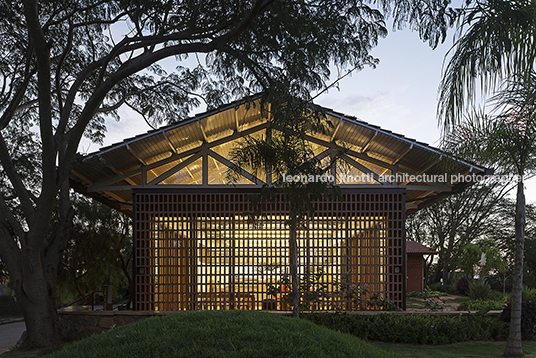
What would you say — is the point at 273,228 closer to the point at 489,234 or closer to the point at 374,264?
the point at 374,264

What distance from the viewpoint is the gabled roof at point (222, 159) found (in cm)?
1022

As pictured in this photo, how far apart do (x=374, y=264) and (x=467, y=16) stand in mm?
7010

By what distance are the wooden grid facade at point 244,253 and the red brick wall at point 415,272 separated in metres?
13.5

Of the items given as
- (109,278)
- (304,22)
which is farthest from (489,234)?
(304,22)

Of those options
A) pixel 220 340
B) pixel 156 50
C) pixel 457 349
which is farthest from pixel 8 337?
pixel 457 349

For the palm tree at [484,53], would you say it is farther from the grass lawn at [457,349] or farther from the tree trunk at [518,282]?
the grass lawn at [457,349]

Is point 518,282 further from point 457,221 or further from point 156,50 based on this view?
point 457,221

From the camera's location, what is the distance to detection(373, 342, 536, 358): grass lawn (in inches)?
283

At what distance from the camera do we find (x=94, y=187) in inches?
425

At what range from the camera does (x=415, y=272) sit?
76.1 ft

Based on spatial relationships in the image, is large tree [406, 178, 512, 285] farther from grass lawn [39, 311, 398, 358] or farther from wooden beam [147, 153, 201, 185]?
grass lawn [39, 311, 398, 358]

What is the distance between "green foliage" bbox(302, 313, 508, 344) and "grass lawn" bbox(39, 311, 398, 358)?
363 centimetres

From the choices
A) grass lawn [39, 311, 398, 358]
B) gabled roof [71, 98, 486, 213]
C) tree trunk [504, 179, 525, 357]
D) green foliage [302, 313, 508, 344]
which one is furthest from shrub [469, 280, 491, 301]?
grass lawn [39, 311, 398, 358]

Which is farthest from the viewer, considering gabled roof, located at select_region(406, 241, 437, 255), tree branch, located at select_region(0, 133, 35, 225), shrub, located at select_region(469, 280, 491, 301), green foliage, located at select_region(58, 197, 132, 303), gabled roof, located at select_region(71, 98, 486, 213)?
gabled roof, located at select_region(406, 241, 437, 255)
